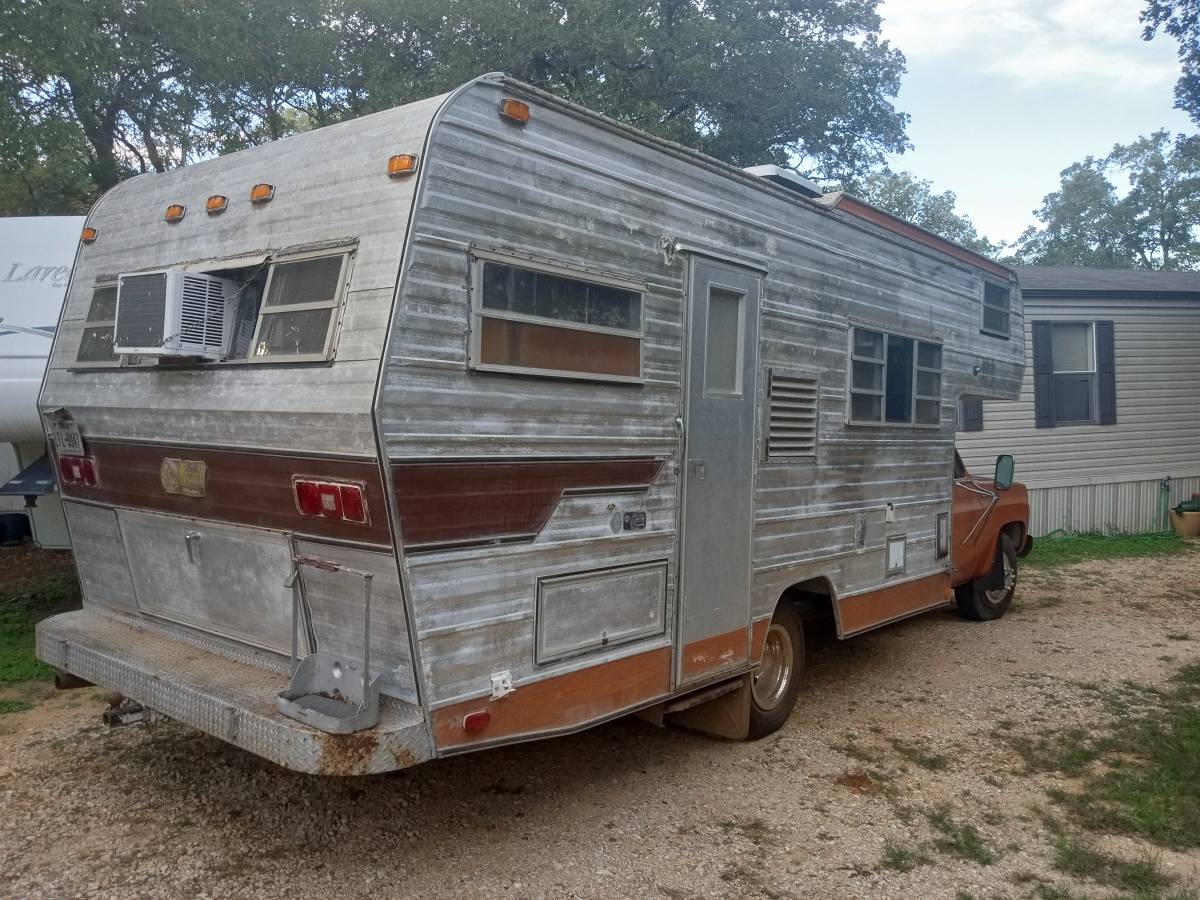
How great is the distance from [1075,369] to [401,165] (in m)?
13.1

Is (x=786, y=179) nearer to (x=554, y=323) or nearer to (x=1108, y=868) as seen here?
(x=554, y=323)

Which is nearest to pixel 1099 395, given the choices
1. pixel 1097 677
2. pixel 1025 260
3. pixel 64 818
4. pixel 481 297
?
pixel 1097 677

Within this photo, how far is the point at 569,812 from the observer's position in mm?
4578

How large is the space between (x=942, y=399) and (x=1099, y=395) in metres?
8.58

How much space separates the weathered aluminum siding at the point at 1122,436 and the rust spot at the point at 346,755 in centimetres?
1137

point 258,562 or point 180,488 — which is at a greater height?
point 180,488

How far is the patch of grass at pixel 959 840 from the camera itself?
4.25 m

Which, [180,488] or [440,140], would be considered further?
[180,488]

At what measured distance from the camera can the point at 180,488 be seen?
430 centimetres

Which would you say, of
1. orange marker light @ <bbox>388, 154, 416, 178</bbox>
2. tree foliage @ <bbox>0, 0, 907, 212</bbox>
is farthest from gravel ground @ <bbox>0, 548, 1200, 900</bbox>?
tree foliage @ <bbox>0, 0, 907, 212</bbox>

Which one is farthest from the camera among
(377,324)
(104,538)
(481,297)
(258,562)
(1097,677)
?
(1097,677)

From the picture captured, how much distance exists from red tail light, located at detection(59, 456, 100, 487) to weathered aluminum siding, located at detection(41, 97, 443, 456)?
0.62 ft

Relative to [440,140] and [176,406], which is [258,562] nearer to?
[176,406]

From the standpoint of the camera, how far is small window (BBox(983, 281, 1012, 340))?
772cm
